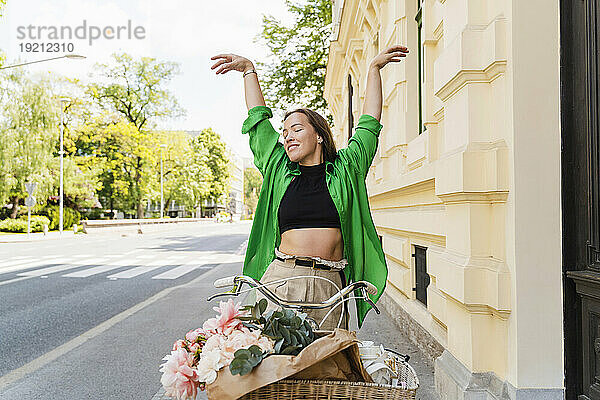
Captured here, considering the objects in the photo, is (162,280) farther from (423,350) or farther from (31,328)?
(423,350)

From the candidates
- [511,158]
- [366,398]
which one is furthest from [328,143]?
[366,398]

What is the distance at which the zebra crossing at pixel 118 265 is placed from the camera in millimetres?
15547

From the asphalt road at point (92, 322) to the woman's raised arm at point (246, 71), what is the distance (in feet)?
9.71

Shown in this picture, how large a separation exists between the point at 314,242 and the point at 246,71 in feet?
3.63

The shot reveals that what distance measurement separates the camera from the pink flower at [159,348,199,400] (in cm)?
209

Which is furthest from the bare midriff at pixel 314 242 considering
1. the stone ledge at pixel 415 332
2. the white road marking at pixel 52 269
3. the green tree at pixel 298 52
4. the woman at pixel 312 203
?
the green tree at pixel 298 52

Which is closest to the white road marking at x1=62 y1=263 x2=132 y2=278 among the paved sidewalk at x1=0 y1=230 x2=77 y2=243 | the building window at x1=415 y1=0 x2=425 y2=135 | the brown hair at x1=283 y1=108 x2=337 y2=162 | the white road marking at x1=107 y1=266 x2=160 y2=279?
the white road marking at x1=107 y1=266 x2=160 y2=279

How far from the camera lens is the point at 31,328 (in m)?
8.59

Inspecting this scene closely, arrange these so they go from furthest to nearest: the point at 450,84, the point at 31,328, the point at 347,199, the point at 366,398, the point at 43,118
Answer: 1. the point at 43,118
2. the point at 31,328
3. the point at 450,84
4. the point at 347,199
5. the point at 366,398

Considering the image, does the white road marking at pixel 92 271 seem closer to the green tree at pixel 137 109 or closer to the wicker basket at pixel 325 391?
the wicker basket at pixel 325 391

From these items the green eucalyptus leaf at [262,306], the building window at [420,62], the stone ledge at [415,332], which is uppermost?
the building window at [420,62]

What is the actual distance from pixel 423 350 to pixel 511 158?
309 centimetres

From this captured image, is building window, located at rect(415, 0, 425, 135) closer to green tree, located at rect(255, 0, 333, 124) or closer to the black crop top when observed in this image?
the black crop top

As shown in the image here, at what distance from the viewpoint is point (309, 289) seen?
120 inches
